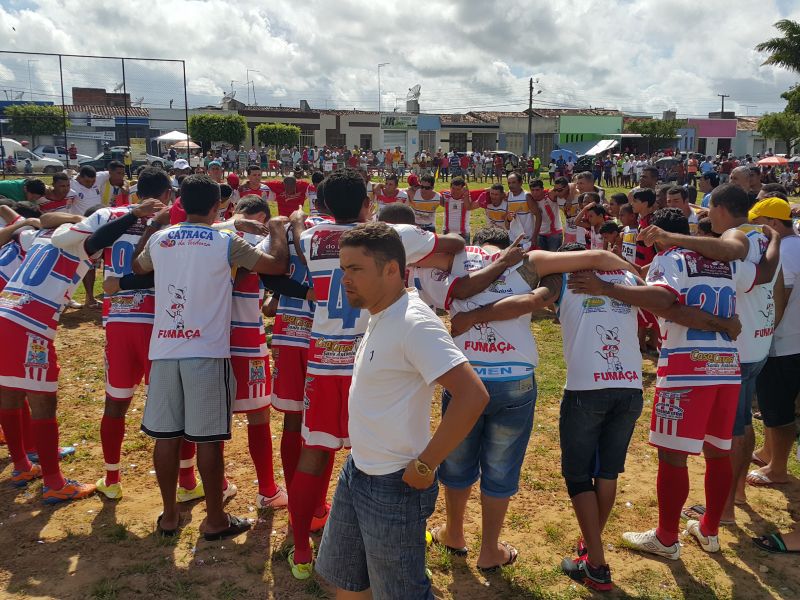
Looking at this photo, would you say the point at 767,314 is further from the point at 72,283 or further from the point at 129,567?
the point at 72,283

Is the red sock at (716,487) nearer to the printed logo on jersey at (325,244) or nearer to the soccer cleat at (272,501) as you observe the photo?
the printed logo on jersey at (325,244)

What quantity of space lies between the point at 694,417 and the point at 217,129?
51830 millimetres

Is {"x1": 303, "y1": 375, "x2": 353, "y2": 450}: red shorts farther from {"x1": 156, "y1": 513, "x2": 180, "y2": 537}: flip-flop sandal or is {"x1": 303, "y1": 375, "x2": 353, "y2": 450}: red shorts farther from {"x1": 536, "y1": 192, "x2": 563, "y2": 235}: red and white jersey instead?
{"x1": 536, "y1": 192, "x2": 563, "y2": 235}: red and white jersey

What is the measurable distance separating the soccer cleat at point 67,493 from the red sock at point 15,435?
0.39 m

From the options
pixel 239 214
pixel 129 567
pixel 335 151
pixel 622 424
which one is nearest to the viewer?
pixel 622 424

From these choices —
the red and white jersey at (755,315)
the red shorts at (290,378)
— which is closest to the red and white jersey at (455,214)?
the red and white jersey at (755,315)

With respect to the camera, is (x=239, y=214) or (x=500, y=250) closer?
(x=500, y=250)

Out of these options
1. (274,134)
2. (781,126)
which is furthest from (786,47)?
(274,134)

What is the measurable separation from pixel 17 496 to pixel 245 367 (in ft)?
7.16

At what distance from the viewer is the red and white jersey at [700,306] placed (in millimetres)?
3697

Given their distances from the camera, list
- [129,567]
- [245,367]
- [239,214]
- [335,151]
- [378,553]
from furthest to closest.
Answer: [335,151]
[239,214]
[245,367]
[129,567]
[378,553]

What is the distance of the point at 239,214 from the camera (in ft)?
15.0

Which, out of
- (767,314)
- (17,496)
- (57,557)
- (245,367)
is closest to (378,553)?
(245,367)

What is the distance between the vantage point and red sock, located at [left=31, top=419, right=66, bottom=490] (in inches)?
180
